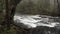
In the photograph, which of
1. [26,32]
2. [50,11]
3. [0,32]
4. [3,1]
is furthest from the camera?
[50,11]

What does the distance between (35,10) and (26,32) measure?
5.55 m

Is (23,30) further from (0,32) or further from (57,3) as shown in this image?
(57,3)

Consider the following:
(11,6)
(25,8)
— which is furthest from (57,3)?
(11,6)

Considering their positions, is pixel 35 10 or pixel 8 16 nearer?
pixel 8 16

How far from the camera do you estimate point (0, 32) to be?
22.7ft

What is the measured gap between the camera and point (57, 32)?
7.95 meters

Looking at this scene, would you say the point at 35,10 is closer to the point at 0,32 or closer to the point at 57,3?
the point at 57,3

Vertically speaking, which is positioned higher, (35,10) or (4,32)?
(35,10)

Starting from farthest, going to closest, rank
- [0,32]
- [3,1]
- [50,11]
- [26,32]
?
[50,11] < [3,1] < [26,32] < [0,32]

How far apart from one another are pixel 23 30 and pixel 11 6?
1.40 metres

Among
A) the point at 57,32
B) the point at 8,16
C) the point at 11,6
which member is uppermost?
the point at 11,6

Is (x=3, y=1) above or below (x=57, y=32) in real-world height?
above

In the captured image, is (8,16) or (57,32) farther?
(57,32)

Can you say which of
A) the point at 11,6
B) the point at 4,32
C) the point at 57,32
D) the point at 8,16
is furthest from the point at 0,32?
the point at 57,32
